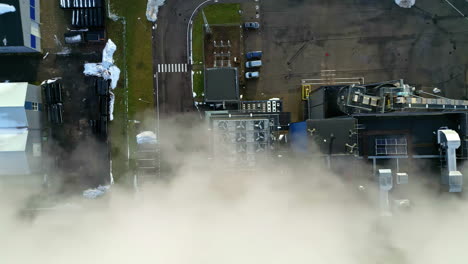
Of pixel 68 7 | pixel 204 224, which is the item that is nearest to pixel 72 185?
pixel 204 224

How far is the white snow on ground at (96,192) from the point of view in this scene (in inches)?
1299

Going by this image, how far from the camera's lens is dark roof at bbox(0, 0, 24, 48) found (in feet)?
97.7

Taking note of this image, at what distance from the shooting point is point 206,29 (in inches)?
1289

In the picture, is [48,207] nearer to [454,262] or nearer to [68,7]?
[68,7]

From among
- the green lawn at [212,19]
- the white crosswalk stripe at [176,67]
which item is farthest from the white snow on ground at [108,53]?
the green lawn at [212,19]

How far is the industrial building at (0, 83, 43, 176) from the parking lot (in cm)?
2249

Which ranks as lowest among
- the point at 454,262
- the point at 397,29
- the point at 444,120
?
the point at 454,262

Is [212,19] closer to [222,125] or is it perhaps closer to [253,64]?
[253,64]

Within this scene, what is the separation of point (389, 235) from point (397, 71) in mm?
16646

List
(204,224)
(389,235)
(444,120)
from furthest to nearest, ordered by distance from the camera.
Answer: (204,224) < (389,235) < (444,120)

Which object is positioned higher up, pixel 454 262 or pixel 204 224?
pixel 204 224

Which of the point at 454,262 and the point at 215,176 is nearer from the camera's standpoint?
the point at 454,262

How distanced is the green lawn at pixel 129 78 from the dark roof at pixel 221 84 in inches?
257

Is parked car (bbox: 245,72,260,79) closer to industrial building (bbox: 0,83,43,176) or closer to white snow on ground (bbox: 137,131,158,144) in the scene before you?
white snow on ground (bbox: 137,131,158,144)
